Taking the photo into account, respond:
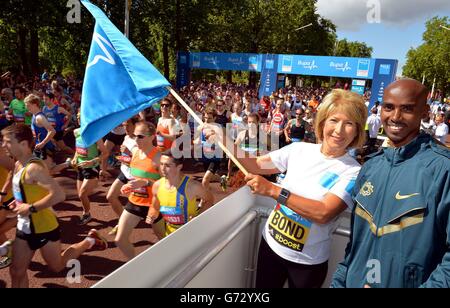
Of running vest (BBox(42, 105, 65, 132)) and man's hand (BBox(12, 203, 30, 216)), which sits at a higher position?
running vest (BBox(42, 105, 65, 132))

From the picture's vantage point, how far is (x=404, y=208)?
141 cm

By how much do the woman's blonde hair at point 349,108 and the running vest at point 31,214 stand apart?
2.97 m

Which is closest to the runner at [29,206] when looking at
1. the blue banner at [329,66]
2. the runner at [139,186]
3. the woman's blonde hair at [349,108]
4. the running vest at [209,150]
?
the runner at [139,186]

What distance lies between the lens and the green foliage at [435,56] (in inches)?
1670

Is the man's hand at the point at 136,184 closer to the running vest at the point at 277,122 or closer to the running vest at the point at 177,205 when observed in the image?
the running vest at the point at 177,205

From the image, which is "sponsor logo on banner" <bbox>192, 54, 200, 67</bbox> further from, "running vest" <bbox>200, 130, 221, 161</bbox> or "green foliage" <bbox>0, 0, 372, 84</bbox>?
"running vest" <bbox>200, 130, 221, 161</bbox>

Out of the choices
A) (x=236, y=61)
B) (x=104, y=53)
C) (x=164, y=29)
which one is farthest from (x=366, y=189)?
(x=164, y=29)

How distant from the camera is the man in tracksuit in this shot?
4.42 ft

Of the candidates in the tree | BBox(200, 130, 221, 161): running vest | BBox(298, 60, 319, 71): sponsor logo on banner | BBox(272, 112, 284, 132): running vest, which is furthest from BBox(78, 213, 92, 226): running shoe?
the tree

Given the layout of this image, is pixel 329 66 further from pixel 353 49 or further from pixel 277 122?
pixel 353 49

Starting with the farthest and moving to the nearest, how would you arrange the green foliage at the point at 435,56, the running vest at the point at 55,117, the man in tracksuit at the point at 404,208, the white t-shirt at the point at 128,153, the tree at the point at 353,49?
the tree at the point at 353,49 → the green foliage at the point at 435,56 → the running vest at the point at 55,117 → the white t-shirt at the point at 128,153 → the man in tracksuit at the point at 404,208

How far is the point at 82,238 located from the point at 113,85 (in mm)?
3268

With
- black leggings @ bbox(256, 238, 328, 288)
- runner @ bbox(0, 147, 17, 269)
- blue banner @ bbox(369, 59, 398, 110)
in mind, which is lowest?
runner @ bbox(0, 147, 17, 269)

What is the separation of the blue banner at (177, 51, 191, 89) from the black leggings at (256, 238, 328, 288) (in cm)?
2383
